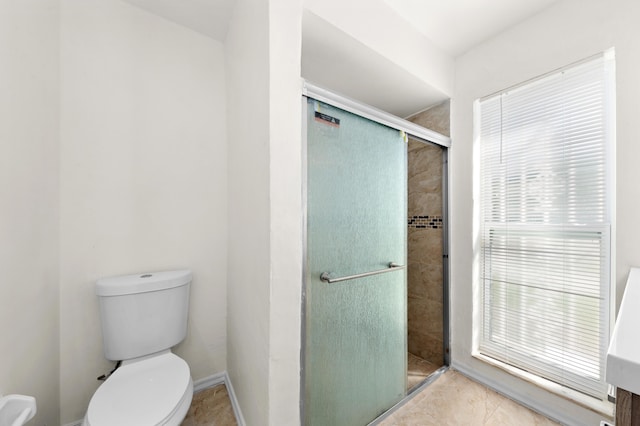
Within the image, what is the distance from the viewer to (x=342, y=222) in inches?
51.1

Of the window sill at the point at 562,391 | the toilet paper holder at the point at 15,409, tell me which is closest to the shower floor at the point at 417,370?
the window sill at the point at 562,391

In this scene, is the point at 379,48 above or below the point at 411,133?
above

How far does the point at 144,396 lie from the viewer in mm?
1024

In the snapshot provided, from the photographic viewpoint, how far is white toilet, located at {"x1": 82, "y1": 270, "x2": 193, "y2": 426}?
950 millimetres

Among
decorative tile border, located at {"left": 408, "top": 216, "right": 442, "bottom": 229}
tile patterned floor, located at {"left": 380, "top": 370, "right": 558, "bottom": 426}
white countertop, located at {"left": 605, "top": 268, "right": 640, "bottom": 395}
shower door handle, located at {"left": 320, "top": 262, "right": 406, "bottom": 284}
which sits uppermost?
decorative tile border, located at {"left": 408, "top": 216, "right": 442, "bottom": 229}

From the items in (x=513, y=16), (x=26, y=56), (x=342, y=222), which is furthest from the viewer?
(x=513, y=16)

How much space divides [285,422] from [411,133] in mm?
1692

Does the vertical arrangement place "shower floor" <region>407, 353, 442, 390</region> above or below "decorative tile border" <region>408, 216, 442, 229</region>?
below

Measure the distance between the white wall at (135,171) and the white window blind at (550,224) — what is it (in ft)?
6.15

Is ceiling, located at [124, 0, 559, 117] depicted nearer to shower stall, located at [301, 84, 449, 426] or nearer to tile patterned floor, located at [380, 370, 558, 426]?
shower stall, located at [301, 84, 449, 426]

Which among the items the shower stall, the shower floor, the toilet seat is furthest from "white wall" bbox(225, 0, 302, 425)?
the shower floor

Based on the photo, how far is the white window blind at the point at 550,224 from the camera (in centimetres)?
133

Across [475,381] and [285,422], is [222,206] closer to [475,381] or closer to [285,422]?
[285,422]

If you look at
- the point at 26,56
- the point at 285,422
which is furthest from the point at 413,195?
the point at 26,56
